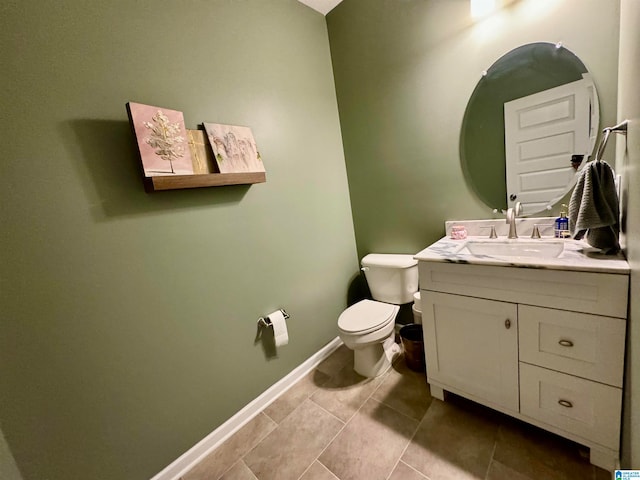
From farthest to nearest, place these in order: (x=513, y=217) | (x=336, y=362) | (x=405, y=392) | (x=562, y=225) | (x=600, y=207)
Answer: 1. (x=336, y=362)
2. (x=405, y=392)
3. (x=513, y=217)
4. (x=562, y=225)
5. (x=600, y=207)

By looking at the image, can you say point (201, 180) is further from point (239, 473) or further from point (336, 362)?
point (336, 362)

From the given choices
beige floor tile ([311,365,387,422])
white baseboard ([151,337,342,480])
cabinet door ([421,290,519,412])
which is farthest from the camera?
beige floor tile ([311,365,387,422])

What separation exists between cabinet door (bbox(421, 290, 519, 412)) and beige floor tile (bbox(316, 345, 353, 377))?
2.24 feet

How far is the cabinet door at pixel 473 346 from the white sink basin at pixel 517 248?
287 mm

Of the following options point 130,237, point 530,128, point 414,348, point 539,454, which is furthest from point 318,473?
point 530,128

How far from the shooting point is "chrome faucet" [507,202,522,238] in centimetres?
139

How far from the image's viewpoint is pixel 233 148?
54.3 inches

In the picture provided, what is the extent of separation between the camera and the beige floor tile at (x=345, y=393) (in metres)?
1.51

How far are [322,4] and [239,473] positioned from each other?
9.71 feet

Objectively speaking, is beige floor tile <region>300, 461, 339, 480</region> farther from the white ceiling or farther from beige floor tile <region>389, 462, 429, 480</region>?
the white ceiling

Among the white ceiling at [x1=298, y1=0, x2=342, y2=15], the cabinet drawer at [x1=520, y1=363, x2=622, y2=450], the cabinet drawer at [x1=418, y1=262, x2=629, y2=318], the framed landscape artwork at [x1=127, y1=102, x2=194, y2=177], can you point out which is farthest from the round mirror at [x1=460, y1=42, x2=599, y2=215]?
the framed landscape artwork at [x1=127, y1=102, x2=194, y2=177]

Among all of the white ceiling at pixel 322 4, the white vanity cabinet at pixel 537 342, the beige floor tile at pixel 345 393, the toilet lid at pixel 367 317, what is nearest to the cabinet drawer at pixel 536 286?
the white vanity cabinet at pixel 537 342

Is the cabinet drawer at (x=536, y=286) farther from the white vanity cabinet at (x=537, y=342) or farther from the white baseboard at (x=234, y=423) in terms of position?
the white baseboard at (x=234, y=423)

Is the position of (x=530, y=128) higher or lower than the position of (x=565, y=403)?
higher
